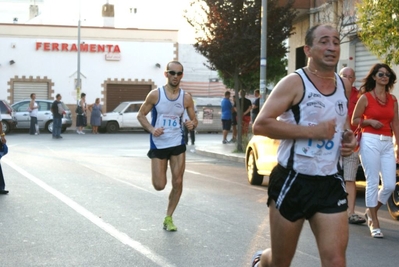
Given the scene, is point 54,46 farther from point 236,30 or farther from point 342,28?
point 342,28

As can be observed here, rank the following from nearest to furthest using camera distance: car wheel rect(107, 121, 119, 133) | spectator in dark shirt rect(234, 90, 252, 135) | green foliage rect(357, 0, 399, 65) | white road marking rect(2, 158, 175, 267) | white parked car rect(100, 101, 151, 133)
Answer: white road marking rect(2, 158, 175, 267) → green foliage rect(357, 0, 399, 65) → spectator in dark shirt rect(234, 90, 252, 135) → white parked car rect(100, 101, 151, 133) → car wheel rect(107, 121, 119, 133)

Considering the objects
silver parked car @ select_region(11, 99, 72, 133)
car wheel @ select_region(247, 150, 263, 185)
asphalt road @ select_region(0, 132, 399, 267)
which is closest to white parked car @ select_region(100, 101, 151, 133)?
silver parked car @ select_region(11, 99, 72, 133)

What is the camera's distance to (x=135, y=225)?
33.4 ft

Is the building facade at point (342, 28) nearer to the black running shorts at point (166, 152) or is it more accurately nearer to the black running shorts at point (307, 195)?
the black running shorts at point (166, 152)

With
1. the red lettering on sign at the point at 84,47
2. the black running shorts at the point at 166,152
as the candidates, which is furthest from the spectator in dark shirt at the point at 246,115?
the red lettering on sign at the point at 84,47

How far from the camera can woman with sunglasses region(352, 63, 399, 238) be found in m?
9.49

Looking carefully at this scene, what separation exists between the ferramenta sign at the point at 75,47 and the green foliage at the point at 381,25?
124ft

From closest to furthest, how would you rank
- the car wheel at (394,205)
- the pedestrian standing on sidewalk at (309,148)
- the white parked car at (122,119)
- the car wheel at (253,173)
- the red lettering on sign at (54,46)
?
the pedestrian standing on sidewalk at (309,148), the car wheel at (394,205), the car wheel at (253,173), the white parked car at (122,119), the red lettering on sign at (54,46)

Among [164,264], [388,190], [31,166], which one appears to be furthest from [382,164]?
[31,166]

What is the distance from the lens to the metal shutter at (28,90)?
51.4m

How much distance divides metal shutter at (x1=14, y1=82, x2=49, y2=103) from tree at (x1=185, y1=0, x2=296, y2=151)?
26.5m

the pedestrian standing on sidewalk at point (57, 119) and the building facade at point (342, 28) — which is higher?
the building facade at point (342, 28)

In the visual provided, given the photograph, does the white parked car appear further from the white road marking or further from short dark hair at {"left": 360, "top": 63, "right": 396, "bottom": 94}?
short dark hair at {"left": 360, "top": 63, "right": 396, "bottom": 94}

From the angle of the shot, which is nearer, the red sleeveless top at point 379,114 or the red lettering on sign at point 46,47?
the red sleeveless top at point 379,114
